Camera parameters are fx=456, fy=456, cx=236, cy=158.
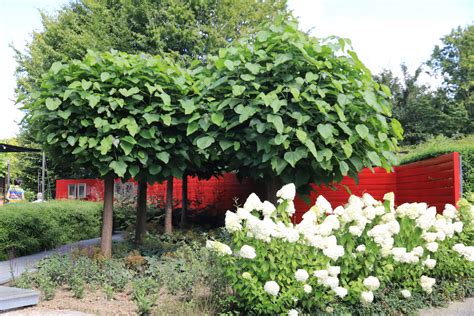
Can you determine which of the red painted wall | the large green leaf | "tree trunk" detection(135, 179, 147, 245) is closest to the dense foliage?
the red painted wall

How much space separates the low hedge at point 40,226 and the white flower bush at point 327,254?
508cm

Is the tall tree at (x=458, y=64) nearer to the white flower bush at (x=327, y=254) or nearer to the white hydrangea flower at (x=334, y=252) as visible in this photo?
the white flower bush at (x=327, y=254)

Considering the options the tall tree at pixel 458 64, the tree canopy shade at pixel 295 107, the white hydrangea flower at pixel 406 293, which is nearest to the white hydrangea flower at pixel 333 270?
the white hydrangea flower at pixel 406 293

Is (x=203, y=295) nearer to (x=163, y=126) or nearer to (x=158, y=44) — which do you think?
(x=163, y=126)

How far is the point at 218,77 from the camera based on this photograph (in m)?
5.98

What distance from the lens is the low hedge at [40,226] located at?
7605 mm

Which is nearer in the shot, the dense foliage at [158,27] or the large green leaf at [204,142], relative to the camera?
the large green leaf at [204,142]

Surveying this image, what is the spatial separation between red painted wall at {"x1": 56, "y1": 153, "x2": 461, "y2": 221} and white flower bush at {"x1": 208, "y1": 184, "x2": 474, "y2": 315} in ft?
6.43

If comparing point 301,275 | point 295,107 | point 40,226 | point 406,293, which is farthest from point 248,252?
point 40,226

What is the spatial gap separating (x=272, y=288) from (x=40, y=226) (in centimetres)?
603

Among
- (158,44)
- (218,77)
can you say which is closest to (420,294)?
(218,77)

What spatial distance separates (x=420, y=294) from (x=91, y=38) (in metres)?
16.3

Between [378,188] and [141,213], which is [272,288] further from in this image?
[378,188]

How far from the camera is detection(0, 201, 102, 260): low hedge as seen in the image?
761cm
